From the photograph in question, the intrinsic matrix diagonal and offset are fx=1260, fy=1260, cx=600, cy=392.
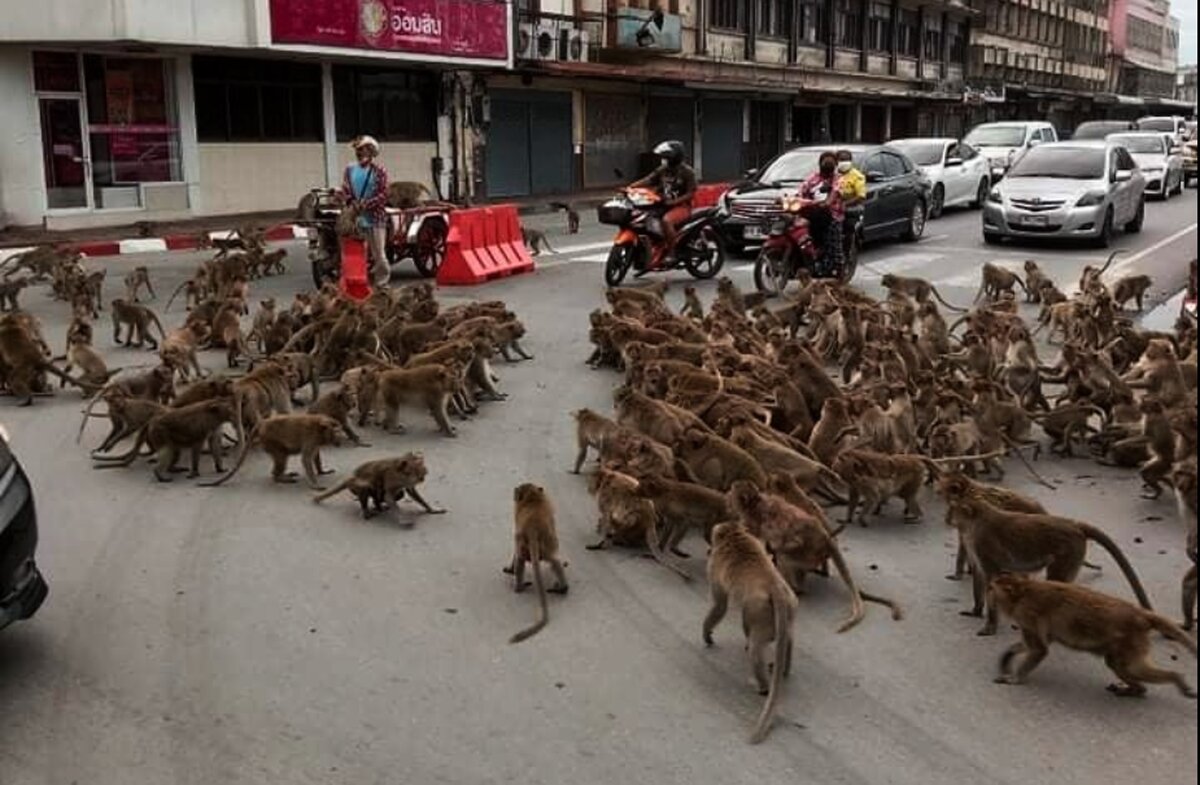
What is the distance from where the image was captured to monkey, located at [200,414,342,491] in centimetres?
778

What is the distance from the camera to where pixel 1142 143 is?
33.0 m

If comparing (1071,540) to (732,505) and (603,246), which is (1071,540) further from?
(603,246)

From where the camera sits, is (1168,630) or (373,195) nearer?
(1168,630)

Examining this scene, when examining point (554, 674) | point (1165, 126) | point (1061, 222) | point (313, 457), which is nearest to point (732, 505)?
point (554, 674)

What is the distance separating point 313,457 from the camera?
793cm

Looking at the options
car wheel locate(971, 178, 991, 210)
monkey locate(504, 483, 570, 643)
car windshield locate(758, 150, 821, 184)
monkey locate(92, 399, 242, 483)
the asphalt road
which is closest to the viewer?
the asphalt road

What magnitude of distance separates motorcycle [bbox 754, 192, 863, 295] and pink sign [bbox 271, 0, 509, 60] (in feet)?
44.4

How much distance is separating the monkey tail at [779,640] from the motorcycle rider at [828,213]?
1096 centimetres

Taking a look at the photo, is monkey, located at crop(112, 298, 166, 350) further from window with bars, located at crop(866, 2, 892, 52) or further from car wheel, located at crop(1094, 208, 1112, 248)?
window with bars, located at crop(866, 2, 892, 52)

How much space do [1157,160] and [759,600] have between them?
30786 millimetres

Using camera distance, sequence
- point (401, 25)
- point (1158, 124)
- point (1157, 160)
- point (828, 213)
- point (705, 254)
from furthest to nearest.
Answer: point (1158, 124) → point (1157, 160) → point (401, 25) → point (705, 254) → point (828, 213)

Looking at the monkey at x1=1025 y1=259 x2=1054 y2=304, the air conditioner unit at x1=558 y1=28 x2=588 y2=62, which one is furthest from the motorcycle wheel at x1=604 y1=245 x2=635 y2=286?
the air conditioner unit at x1=558 y1=28 x2=588 y2=62

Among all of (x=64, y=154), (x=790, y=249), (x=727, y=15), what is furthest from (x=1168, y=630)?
(x=727, y=15)

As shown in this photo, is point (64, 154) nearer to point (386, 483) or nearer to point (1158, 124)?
point (386, 483)
